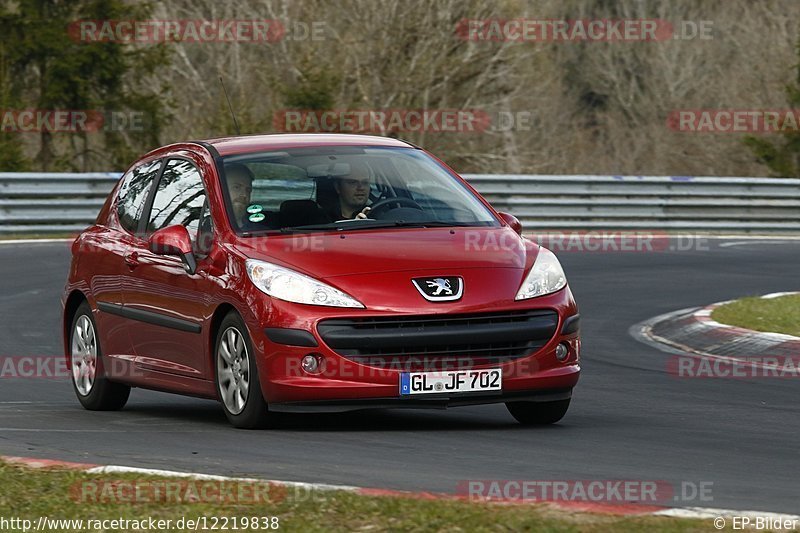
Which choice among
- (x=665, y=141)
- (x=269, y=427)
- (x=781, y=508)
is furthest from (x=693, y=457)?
(x=665, y=141)

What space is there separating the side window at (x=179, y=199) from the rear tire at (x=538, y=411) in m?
2.05

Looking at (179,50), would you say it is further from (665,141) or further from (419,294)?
(419,294)

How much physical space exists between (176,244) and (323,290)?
1159 mm

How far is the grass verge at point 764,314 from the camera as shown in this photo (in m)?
13.1

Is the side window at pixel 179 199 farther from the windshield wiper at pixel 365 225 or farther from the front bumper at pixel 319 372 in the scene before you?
the front bumper at pixel 319 372

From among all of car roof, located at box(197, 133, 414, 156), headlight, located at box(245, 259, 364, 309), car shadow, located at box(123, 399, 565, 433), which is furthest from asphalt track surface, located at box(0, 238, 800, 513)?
car roof, located at box(197, 133, 414, 156)

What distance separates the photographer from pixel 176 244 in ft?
29.4

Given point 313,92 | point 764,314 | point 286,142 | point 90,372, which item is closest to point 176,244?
point 286,142

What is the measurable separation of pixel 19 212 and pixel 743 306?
1266cm

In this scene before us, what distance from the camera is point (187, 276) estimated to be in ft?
29.6

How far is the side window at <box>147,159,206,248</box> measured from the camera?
9398mm

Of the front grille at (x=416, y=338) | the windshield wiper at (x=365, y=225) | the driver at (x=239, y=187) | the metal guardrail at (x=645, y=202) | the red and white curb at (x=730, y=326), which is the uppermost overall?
the driver at (x=239, y=187)

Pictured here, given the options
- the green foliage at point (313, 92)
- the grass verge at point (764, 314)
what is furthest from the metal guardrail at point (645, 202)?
the grass verge at point (764, 314)

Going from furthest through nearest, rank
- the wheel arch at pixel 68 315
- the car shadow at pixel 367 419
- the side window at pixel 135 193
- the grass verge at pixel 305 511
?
the wheel arch at pixel 68 315 < the side window at pixel 135 193 < the car shadow at pixel 367 419 < the grass verge at pixel 305 511
